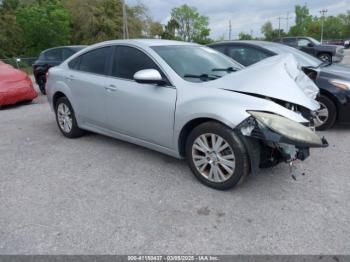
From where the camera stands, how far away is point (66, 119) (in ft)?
17.7

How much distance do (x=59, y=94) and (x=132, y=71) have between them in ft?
6.04

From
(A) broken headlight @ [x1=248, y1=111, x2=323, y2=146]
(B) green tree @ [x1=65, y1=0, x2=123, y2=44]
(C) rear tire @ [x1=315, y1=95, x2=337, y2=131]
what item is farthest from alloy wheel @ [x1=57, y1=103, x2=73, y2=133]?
(B) green tree @ [x1=65, y1=0, x2=123, y2=44]

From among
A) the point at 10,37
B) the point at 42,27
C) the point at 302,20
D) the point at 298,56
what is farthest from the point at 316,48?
the point at 302,20

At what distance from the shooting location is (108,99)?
4410 mm

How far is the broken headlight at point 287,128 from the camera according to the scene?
2.94 m

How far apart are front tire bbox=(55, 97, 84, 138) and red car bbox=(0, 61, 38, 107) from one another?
12.2ft

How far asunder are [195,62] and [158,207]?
186cm

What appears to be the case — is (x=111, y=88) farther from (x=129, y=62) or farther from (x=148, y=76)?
(x=148, y=76)

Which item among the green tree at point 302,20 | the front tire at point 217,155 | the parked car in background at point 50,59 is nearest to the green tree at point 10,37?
the parked car in background at point 50,59

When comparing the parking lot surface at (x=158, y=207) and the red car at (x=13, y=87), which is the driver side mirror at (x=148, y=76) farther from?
the red car at (x=13, y=87)

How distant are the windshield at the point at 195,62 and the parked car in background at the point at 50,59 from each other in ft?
22.0

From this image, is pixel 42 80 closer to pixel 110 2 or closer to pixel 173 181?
pixel 173 181

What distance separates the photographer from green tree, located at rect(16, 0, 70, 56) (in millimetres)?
30672

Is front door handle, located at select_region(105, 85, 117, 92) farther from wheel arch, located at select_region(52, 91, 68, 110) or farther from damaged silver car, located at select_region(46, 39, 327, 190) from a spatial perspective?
wheel arch, located at select_region(52, 91, 68, 110)
